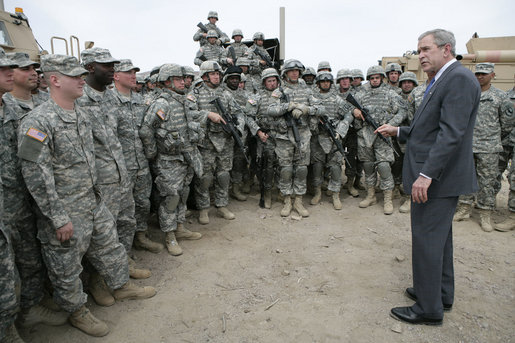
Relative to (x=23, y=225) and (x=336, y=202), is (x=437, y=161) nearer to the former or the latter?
(x=23, y=225)

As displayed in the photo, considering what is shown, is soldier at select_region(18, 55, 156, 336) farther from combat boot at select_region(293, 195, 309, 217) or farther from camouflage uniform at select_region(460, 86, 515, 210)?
camouflage uniform at select_region(460, 86, 515, 210)

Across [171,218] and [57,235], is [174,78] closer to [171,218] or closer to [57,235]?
[171,218]

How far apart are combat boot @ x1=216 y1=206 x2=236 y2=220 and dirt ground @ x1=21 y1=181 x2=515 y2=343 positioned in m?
0.18

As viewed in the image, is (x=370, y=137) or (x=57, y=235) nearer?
(x=57, y=235)

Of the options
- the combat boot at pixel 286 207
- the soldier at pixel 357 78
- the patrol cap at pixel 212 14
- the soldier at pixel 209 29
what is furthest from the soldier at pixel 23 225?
the patrol cap at pixel 212 14

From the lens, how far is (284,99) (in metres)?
5.62

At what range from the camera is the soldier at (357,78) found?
22.1 ft

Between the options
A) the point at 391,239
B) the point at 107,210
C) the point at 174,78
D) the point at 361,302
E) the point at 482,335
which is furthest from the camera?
the point at 391,239

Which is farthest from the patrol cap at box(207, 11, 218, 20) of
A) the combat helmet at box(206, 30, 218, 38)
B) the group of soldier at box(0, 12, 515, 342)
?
the group of soldier at box(0, 12, 515, 342)

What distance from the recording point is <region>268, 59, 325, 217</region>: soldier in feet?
18.4

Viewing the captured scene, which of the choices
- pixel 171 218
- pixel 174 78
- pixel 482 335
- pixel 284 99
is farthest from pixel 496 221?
pixel 174 78

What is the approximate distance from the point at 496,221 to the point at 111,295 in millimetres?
5644

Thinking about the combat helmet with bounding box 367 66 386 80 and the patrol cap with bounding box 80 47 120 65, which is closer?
the patrol cap with bounding box 80 47 120 65

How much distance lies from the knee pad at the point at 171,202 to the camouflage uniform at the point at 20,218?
1.64m
